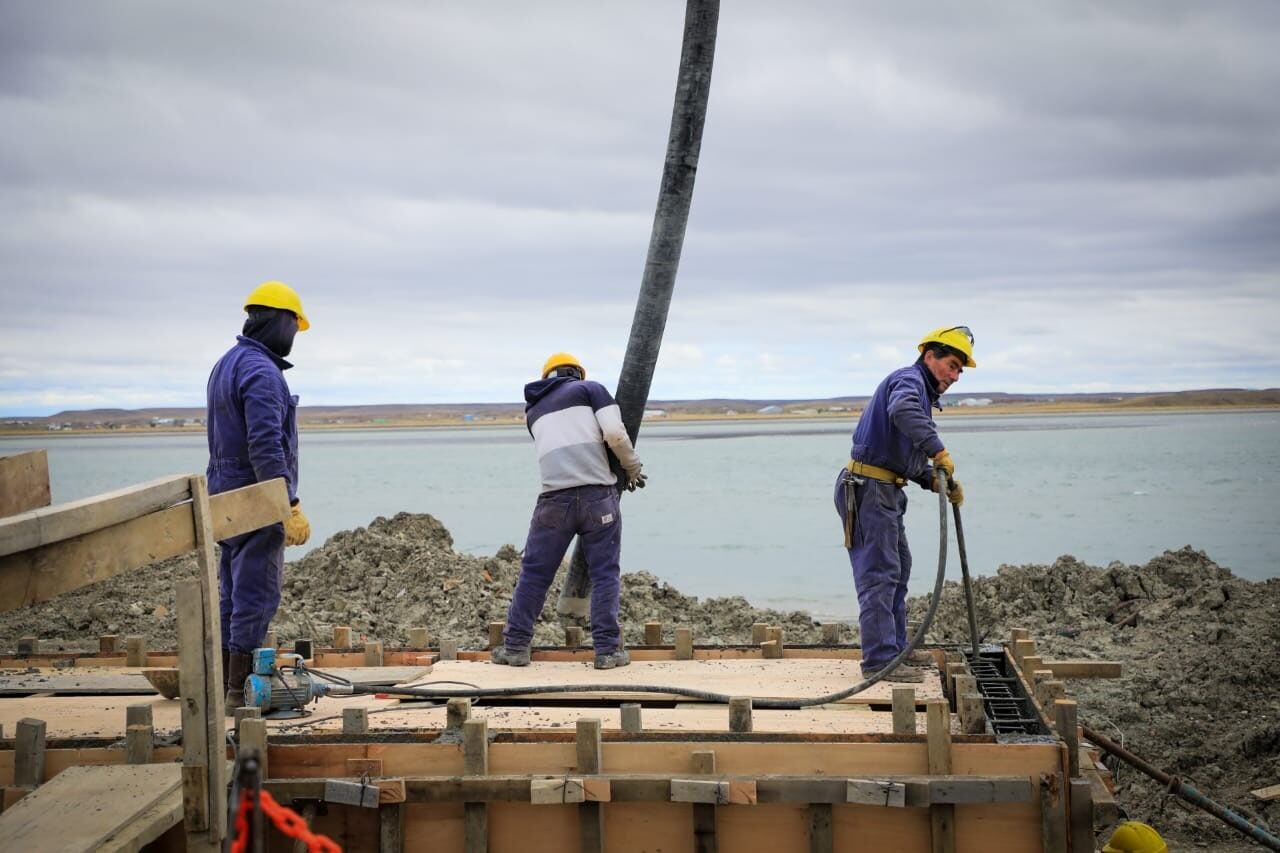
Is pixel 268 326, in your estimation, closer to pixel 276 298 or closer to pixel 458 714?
pixel 276 298

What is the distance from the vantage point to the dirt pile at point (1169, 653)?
22.6 feet

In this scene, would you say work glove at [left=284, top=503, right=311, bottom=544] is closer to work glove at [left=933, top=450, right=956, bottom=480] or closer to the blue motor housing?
the blue motor housing

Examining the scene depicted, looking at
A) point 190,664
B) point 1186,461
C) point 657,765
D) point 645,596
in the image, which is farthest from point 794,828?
point 1186,461

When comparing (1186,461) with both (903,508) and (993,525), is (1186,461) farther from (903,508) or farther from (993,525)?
(903,508)

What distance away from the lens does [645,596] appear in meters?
11.8

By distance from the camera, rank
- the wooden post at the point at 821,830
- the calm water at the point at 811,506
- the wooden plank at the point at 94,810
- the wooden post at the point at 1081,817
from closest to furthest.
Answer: the wooden plank at the point at 94,810 → the wooden post at the point at 1081,817 → the wooden post at the point at 821,830 → the calm water at the point at 811,506

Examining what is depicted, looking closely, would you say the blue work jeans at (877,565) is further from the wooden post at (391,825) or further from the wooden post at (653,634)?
the wooden post at (391,825)

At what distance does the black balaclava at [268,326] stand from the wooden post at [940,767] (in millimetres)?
3569

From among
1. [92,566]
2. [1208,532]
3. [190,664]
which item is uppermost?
[92,566]

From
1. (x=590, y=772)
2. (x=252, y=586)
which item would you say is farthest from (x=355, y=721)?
(x=252, y=586)

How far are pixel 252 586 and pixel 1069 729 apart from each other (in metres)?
3.55

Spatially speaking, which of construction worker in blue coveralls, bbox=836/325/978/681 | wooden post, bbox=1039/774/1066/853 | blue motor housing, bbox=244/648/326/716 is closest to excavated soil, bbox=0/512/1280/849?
construction worker in blue coveralls, bbox=836/325/978/681

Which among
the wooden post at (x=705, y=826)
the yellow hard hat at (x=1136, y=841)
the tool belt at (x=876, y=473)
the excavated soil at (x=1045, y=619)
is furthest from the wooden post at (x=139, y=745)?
the excavated soil at (x=1045, y=619)

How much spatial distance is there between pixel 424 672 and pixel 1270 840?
397cm
